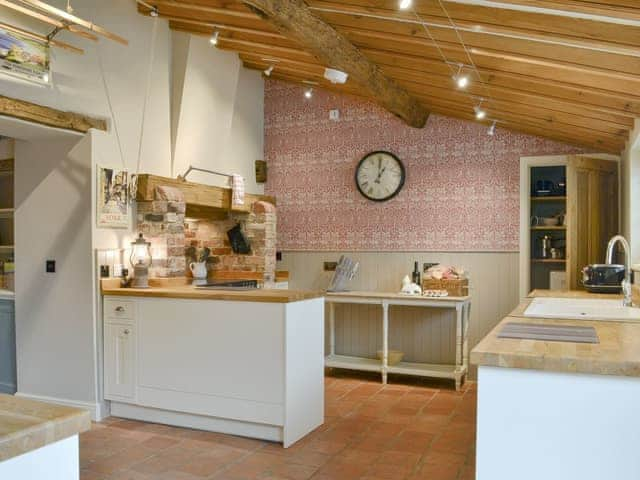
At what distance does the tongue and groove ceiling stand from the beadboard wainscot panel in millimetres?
1403

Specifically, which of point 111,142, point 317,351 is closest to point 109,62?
point 111,142

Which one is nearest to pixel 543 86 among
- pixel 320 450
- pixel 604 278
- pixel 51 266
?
pixel 604 278

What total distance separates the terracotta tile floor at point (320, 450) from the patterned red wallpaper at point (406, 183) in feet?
6.28

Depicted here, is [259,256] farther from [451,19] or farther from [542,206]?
[451,19]

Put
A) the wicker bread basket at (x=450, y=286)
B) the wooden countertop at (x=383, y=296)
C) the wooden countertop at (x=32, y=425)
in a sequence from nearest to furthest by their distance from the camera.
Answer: the wooden countertop at (x=32, y=425) < the wooden countertop at (x=383, y=296) < the wicker bread basket at (x=450, y=286)

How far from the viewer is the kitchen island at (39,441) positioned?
40.7 inches

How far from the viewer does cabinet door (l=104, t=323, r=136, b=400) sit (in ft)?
14.5

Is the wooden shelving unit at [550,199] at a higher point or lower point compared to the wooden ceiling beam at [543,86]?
lower

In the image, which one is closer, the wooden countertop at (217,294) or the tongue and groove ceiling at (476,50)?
the tongue and groove ceiling at (476,50)

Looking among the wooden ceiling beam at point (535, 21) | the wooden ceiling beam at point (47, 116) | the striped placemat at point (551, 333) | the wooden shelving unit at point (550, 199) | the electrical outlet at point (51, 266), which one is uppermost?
the wooden ceiling beam at point (535, 21)

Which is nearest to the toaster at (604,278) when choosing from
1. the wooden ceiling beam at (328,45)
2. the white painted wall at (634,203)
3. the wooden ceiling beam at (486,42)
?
the white painted wall at (634,203)

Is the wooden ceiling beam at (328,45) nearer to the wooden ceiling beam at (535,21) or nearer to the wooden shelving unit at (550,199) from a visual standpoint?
the wooden ceiling beam at (535,21)

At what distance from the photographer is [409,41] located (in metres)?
3.54

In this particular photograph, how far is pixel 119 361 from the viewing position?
14.7 ft
